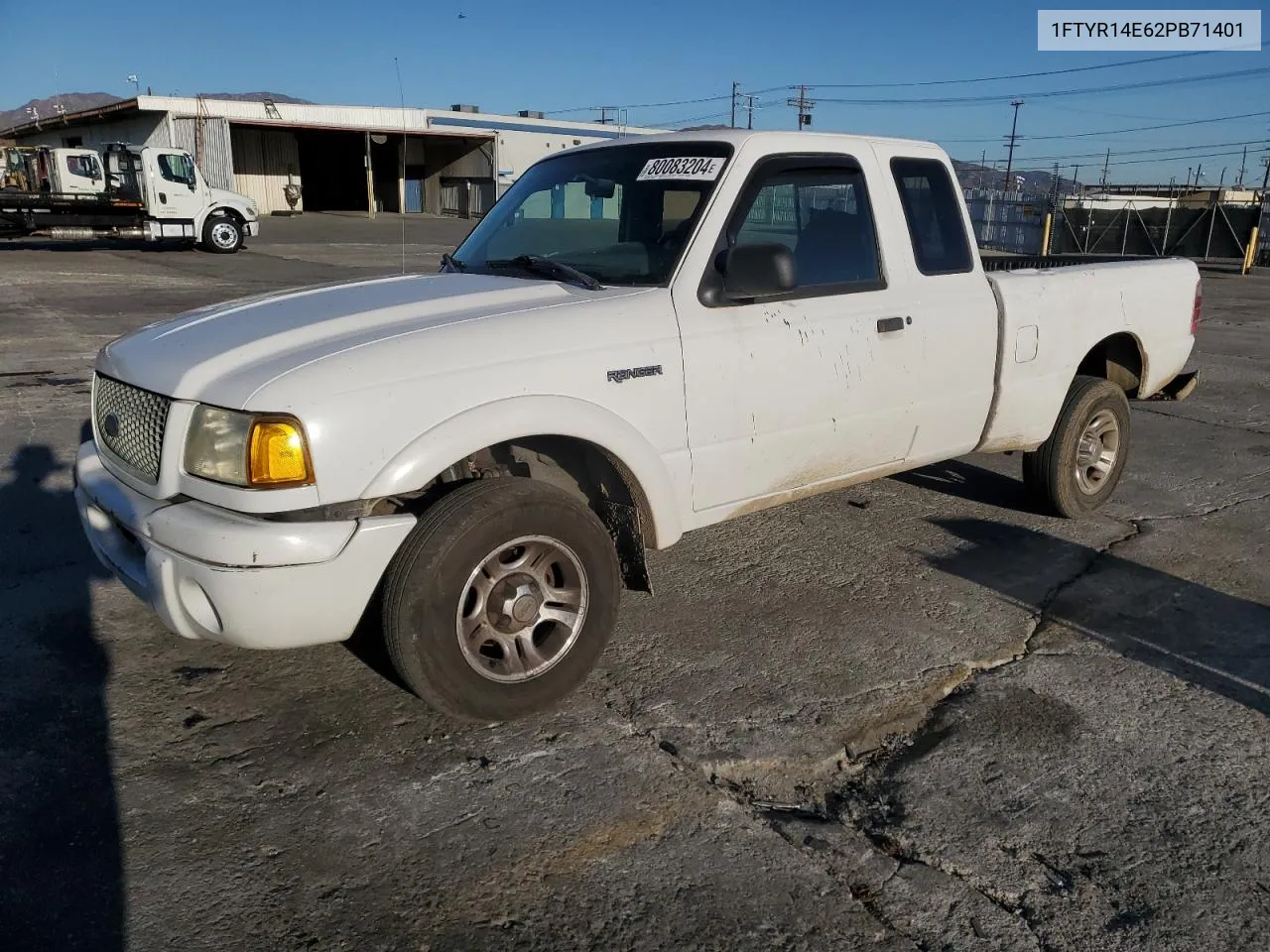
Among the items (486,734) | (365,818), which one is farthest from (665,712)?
(365,818)

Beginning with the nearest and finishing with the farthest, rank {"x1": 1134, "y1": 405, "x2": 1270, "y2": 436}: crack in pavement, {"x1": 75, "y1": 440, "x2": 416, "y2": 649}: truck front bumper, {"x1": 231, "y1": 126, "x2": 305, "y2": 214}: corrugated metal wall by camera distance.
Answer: {"x1": 75, "y1": 440, "x2": 416, "y2": 649}: truck front bumper
{"x1": 1134, "y1": 405, "x2": 1270, "y2": 436}: crack in pavement
{"x1": 231, "y1": 126, "x2": 305, "y2": 214}: corrugated metal wall

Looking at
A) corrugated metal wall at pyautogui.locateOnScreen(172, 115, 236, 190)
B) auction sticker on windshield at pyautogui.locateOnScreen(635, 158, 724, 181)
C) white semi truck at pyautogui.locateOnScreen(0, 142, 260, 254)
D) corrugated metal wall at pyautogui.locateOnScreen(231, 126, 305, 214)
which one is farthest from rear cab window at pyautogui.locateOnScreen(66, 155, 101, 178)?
auction sticker on windshield at pyautogui.locateOnScreen(635, 158, 724, 181)

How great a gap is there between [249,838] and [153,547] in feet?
2.99

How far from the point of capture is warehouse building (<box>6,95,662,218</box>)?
4081 centimetres

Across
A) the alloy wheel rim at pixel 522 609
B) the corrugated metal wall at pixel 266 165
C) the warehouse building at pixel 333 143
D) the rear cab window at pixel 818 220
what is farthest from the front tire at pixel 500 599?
the corrugated metal wall at pixel 266 165

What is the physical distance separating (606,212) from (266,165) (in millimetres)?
48100

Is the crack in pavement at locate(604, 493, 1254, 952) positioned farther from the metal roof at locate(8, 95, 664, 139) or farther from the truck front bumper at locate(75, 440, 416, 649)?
the metal roof at locate(8, 95, 664, 139)

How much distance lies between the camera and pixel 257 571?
276cm

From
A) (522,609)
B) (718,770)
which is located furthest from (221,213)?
(718,770)

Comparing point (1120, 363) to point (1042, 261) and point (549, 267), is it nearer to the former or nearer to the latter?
point (1042, 261)

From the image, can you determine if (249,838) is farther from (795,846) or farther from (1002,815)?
(1002,815)

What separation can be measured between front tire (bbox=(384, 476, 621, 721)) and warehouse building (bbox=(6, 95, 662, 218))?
38.5 metres

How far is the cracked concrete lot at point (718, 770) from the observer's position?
2.40m

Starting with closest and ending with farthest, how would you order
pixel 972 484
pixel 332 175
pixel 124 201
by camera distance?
pixel 972 484, pixel 124 201, pixel 332 175
